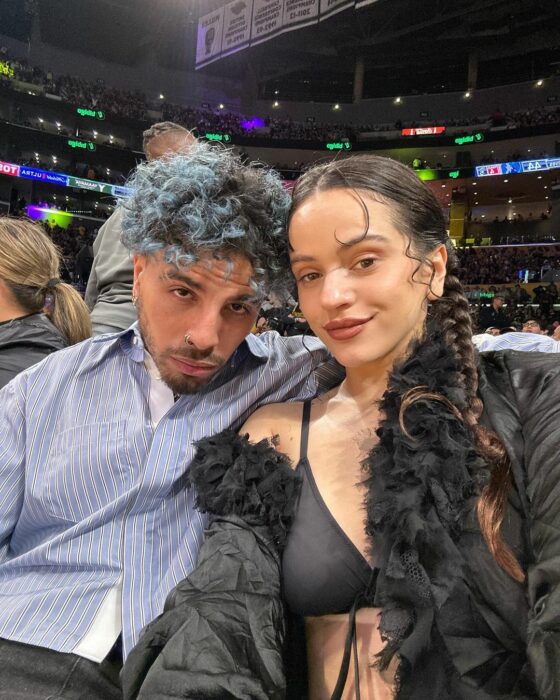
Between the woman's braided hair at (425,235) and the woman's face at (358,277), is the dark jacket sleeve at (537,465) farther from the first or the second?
the woman's face at (358,277)

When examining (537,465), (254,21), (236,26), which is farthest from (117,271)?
(236,26)

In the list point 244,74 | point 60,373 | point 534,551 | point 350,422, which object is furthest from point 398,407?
point 244,74

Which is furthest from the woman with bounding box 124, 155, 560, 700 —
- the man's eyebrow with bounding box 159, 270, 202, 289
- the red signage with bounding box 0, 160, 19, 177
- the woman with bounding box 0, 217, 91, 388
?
the red signage with bounding box 0, 160, 19, 177

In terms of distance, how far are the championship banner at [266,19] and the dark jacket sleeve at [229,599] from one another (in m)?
12.3

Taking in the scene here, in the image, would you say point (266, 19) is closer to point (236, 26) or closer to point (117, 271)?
point (236, 26)

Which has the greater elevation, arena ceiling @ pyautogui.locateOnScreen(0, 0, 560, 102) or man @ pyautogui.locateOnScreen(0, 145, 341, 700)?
arena ceiling @ pyautogui.locateOnScreen(0, 0, 560, 102)

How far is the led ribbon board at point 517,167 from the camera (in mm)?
16344

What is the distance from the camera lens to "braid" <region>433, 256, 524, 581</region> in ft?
2.61

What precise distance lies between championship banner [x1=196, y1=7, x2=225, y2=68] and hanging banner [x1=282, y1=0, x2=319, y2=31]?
8.37 feet

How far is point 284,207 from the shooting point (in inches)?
46.9

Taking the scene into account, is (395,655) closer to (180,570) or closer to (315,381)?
(180,570)

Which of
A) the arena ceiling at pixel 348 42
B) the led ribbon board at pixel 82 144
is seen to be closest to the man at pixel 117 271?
the arena ceiling at pixel 348 42

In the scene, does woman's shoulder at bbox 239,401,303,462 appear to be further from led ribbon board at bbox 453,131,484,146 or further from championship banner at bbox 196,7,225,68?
led ribbon board at bbox 453,131,484,146

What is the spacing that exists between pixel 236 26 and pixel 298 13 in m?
2.23
